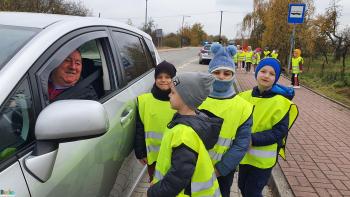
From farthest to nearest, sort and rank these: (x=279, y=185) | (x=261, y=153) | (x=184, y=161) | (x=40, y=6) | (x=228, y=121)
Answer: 1. (x=40, y=6)
2. (x=279, y=185)
3. (x=261, y=153)
4. (x=228, y=121)
5. (x=184, y=161)

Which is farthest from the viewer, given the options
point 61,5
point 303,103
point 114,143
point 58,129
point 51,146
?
point 61,5

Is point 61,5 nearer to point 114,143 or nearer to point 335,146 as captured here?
point 335,146

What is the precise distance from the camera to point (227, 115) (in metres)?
2.56

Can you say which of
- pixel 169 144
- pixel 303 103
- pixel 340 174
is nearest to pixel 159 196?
pixel 169 144

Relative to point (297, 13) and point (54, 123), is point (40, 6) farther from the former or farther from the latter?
point (54, 123)

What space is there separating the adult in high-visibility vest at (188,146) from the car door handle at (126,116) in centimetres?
56

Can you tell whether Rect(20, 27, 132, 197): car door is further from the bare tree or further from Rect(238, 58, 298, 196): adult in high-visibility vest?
the bare tree

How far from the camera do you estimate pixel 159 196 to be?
2.01 meters

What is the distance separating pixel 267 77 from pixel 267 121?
0.37 meters

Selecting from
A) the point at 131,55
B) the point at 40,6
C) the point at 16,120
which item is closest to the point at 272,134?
the point at 131,55

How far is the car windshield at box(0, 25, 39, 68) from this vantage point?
5.63 ft

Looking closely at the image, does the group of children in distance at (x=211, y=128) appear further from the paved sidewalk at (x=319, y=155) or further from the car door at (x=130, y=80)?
the paved sidewalk at (x=319, y=155)

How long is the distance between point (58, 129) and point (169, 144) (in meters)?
0.67

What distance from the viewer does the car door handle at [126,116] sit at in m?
2.53
